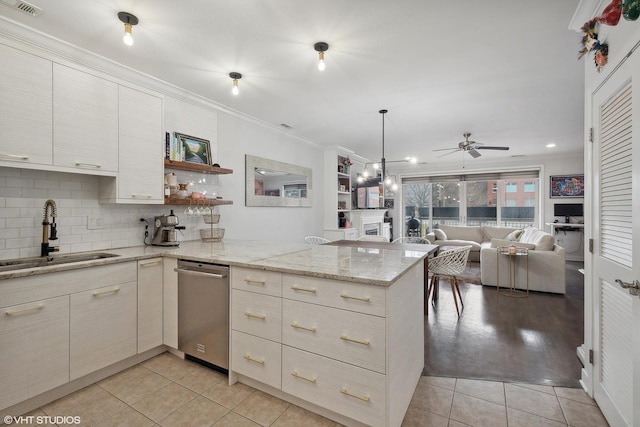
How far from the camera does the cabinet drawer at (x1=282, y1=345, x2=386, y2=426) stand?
1.48m

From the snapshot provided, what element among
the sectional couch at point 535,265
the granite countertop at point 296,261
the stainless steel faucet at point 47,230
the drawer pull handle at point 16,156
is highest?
the drawer pull handle at point 16,156

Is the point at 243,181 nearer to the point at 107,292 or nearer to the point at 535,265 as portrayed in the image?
the point at 107,292

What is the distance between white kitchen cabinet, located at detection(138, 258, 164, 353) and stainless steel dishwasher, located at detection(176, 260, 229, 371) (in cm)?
21

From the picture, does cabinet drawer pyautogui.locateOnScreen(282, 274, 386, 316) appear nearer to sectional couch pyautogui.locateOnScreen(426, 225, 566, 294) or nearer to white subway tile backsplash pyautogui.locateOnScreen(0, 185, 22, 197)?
white subway tile backsplash pyautogui.locateOnScreen(0, 185, 22, 197)

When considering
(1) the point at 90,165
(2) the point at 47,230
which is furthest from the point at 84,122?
(2) the point at 47,230

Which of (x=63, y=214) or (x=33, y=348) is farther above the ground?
(x=63, y=214)

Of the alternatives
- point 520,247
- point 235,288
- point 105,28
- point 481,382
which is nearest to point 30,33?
point 105,28

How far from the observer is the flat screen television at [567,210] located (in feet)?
21.5

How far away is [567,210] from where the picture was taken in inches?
263

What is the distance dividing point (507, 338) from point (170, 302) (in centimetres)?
302

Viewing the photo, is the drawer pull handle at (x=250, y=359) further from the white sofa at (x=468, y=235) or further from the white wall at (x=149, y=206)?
the white sofa at (x=468, y=235)

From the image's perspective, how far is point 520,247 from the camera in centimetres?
432

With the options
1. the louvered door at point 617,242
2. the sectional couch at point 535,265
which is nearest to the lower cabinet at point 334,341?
the louvered door at point 617,242

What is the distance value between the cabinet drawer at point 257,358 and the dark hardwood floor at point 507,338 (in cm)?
116
